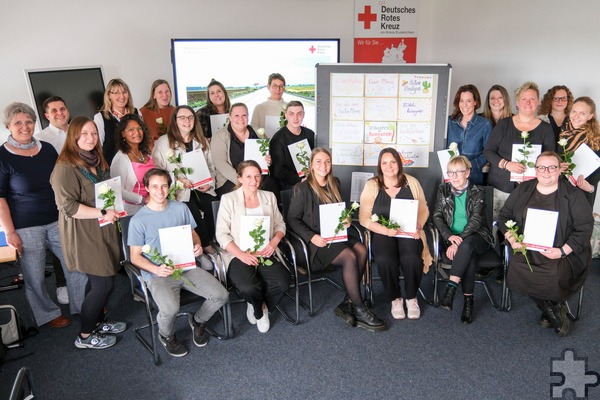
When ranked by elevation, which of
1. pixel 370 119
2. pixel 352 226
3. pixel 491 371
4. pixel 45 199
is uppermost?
pixel 370 119

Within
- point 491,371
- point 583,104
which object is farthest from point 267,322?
point 583,104

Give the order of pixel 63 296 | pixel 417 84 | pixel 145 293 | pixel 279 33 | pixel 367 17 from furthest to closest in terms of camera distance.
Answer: pixel 367 17 → pixel 279 33 → pixel 417 84 → pixel 63 296 → pixel 145 293

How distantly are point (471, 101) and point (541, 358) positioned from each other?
2.32 m

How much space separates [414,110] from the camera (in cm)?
495

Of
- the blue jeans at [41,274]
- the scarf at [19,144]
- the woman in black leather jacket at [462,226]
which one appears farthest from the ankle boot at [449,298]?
the scarf at [19,144]

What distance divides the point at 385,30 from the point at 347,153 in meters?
3.21

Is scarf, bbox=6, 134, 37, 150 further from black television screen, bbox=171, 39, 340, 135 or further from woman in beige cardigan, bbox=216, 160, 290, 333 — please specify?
black television screen, bbox=171, 39, 340, 135

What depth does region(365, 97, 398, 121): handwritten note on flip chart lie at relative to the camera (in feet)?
16.3

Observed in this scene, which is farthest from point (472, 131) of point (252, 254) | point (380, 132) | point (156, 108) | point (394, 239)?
point (156, 108)

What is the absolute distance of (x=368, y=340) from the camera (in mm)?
3828

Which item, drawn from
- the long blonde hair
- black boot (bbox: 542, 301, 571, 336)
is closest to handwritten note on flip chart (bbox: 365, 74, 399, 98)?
the long blonde hair

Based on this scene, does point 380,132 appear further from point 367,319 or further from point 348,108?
point 367,319

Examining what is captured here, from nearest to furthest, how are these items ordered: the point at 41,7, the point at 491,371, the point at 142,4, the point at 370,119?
the point at 491,371
the point at 370,119
the point at 41,7
the point at 142,4

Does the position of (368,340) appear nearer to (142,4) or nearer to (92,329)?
(92,329)
